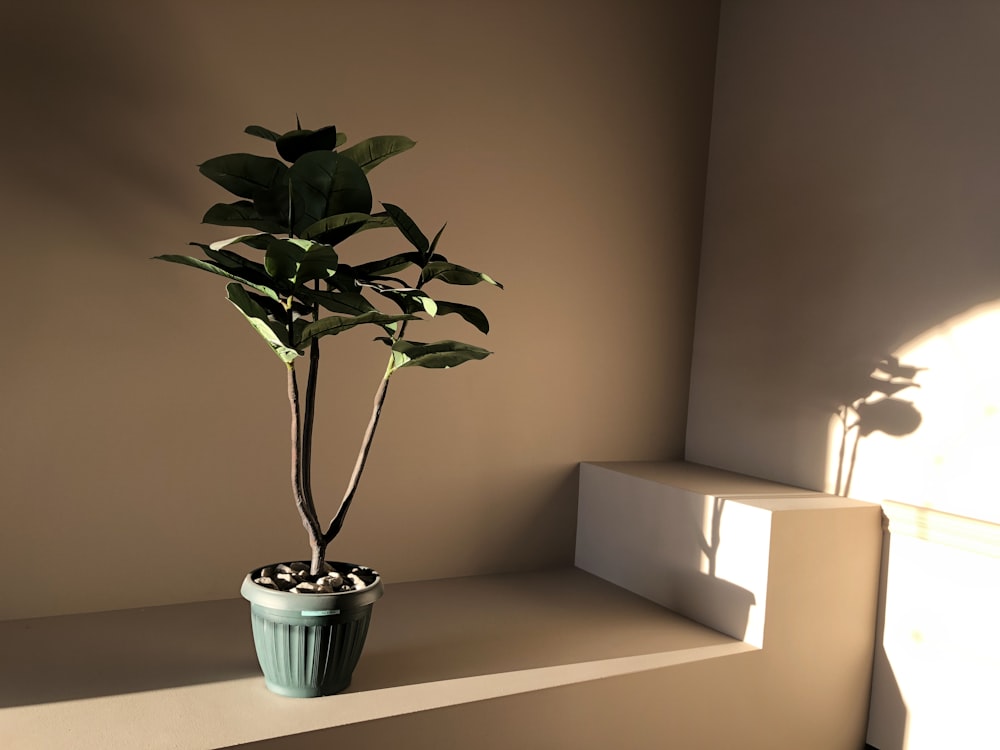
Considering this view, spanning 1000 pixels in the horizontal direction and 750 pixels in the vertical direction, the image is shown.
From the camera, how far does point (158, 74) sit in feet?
7.48

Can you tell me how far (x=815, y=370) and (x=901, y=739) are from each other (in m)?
1.09

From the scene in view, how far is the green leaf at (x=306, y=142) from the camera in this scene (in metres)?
1.84

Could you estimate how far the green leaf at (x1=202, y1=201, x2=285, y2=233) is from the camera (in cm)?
188

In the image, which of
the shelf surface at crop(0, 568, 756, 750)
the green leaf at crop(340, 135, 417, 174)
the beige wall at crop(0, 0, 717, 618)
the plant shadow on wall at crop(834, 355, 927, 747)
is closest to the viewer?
the shelf surface at crop(0, 568, 756, 750)

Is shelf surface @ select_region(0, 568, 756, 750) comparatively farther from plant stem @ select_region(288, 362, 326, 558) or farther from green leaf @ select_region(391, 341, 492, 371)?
green leaf @ select_region(391, 341, 492, 371)

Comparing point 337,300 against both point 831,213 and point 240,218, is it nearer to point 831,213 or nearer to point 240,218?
point 240,218

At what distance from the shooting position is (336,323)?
1.78m

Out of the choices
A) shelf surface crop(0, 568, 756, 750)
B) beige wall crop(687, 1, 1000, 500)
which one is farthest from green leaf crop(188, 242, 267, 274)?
beige wall crop(687, 1, 1000, 500)

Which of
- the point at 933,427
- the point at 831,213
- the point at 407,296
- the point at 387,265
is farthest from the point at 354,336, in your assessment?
the point at 933,427

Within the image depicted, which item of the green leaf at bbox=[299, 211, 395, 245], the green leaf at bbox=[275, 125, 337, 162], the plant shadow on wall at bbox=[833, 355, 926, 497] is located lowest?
the plant shadow on wall at bbox=[833, 355, 926, 497]

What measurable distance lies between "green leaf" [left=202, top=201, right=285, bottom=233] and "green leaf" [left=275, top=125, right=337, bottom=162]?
14cm

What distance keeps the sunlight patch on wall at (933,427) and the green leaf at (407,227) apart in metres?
1.45

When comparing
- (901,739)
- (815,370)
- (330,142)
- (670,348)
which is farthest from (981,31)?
(901,739)

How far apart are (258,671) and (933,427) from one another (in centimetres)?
187
